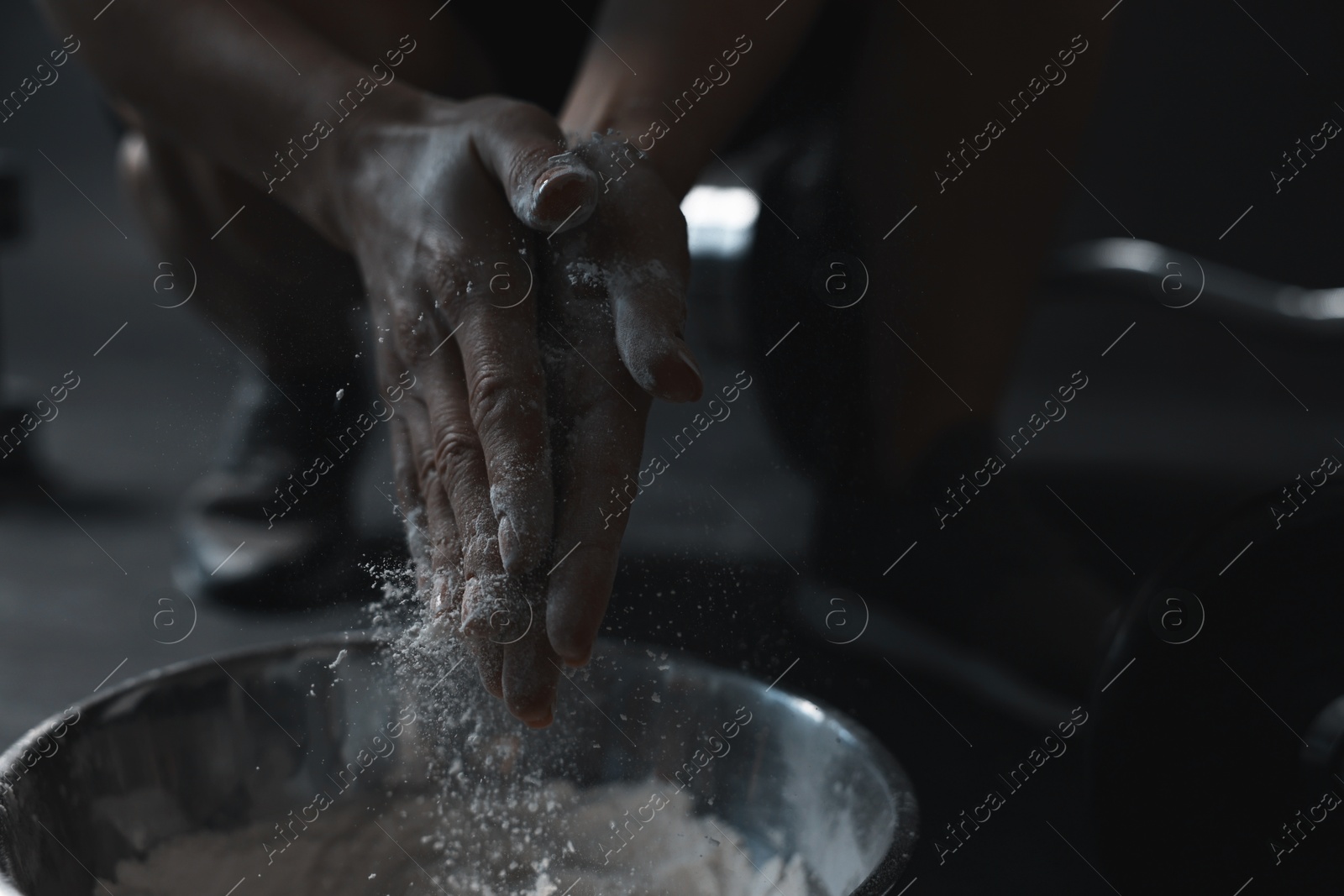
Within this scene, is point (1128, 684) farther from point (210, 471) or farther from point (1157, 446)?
point (1157, 446)

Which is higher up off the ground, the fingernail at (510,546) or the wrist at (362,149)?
the wrist at (362,149)

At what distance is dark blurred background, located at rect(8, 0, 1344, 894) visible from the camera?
493 mm

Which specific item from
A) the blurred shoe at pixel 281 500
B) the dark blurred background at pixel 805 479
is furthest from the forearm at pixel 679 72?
the blurred shoe at pixel 281 500

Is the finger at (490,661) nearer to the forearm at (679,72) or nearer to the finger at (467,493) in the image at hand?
the finger at (467,493)

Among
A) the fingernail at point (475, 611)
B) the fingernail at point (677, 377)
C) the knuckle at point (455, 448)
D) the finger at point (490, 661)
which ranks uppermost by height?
the knuckle at point (455, 448)

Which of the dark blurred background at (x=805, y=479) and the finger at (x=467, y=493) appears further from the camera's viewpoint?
the dark blurred background at (x=805, y=479)

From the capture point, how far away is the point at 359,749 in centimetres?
49

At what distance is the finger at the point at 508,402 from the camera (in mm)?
349

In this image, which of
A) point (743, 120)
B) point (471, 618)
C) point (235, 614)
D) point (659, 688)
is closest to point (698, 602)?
point (659, 688)

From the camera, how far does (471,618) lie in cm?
35

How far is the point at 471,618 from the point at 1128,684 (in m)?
0.22

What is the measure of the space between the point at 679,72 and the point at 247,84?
0.20 meters

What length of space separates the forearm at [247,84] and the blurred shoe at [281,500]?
3.3 inches

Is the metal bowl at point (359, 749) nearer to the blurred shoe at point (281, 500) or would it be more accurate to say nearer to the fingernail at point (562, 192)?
the blurred shoe at point (281, 500)
